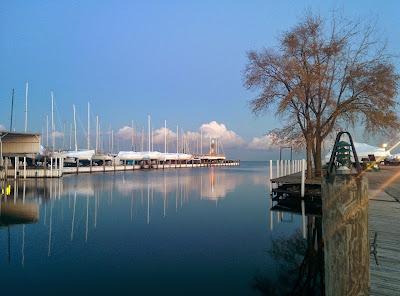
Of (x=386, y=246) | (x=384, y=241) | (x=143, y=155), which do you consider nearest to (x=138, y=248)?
(x=384, y=241)

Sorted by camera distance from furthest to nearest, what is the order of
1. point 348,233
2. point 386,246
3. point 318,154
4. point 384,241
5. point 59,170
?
1. point 59,170
2. point 318,154
3. point 384,241
4. point 386,246
5. point 348,233

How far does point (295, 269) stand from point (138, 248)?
7.64 m

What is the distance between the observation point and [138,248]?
712 inches

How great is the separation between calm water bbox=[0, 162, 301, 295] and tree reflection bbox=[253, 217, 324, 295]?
0.20 meters

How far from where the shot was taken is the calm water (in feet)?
42.0

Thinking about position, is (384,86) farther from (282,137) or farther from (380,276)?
(380,276)

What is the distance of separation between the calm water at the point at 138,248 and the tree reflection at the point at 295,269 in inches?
8.0

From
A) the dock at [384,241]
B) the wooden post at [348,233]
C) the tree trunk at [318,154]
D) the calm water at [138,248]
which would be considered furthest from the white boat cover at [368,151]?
the wooden post at [348,233]

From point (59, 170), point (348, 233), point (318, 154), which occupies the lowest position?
point (59, 170)

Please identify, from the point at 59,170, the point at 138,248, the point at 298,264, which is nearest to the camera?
the point at 298,264

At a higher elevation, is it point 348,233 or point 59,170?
point 348,233

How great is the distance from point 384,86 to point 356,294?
26.7 m

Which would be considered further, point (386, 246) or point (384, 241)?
point (384, 241)

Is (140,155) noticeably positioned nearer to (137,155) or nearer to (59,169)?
(137,155)
